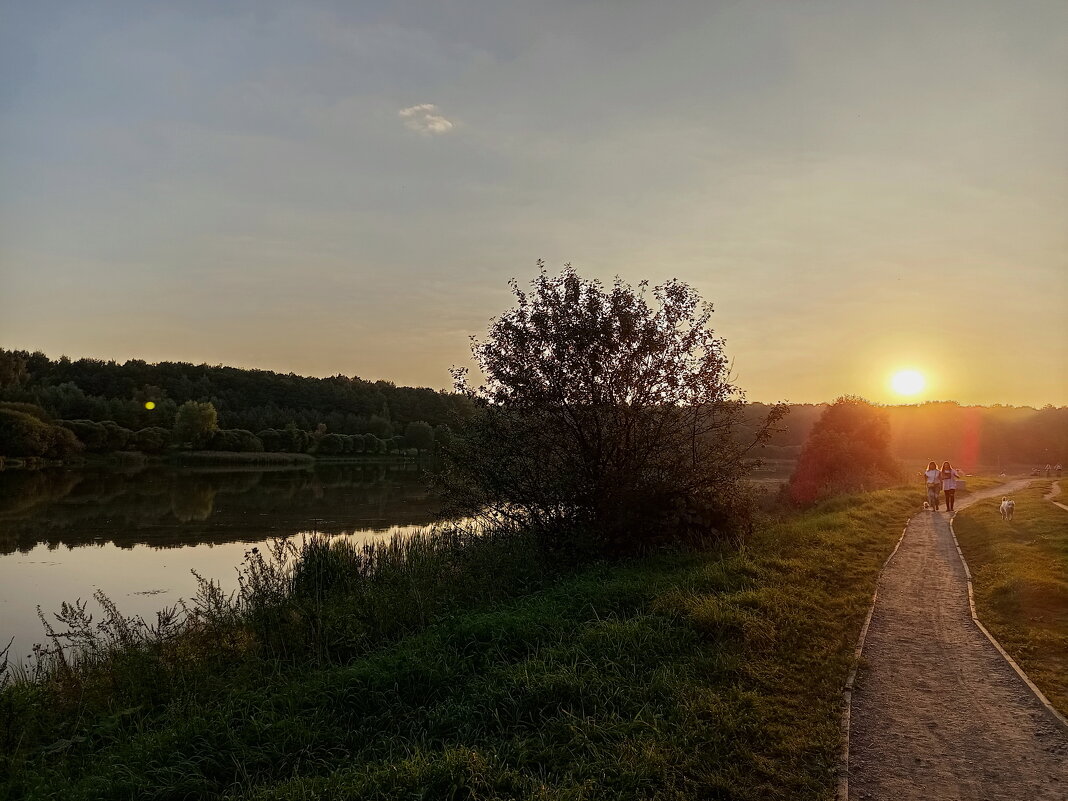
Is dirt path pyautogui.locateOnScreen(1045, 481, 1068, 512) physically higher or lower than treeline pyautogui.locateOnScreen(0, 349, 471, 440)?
lower

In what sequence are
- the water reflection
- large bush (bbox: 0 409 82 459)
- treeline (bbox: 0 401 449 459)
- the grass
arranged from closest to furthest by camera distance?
the grass < the water reflection < large bush (bbox: 0 409 82 459) < treeline (bbox: 0 401 449 459)

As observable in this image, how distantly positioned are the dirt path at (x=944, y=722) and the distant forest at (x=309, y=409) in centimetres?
6003

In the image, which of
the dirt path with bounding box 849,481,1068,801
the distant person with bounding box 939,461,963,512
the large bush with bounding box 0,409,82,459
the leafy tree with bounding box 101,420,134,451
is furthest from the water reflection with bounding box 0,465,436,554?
the leafy tree with bounding box 101,420,134,451

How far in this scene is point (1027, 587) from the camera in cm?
1016

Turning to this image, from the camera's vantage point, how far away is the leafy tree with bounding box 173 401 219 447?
76375 mm

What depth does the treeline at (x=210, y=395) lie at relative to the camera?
78188mm

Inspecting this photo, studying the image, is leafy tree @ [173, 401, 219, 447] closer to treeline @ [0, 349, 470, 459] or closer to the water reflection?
treeline @ [0, 349, 470, 459]

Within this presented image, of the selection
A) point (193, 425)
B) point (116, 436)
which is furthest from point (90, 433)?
point (193, 425)

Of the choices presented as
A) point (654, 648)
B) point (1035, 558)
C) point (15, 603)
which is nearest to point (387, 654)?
point (654, 648)

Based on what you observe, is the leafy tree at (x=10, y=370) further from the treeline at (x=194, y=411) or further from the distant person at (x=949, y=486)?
the distant person at (x=949, y=486)

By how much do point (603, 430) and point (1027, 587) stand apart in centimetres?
725

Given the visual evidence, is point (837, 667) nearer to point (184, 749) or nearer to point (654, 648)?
point (654, 648)

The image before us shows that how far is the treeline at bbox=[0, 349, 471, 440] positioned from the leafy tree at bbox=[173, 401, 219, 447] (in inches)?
248

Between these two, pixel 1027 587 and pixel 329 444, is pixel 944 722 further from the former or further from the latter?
pixel 329 444
